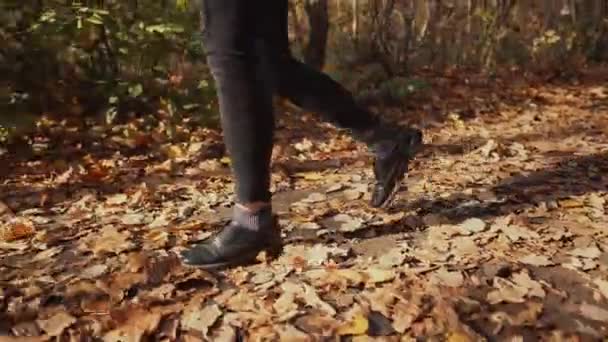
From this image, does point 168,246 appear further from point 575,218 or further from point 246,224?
point 575,218

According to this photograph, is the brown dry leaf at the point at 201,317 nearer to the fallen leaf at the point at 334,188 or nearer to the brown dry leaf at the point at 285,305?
the brown dry leaf at the point at 285,305

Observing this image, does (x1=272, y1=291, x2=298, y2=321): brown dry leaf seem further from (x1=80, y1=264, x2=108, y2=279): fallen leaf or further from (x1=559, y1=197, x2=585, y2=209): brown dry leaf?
(x1=559, y1=197, x2=585, y2=209): brown dry leaf

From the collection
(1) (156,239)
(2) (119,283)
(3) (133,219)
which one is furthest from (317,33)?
(2) (119,283)

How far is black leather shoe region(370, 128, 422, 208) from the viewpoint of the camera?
2557mm

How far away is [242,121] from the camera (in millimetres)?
2053

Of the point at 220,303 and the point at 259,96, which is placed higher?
the point at 259,96

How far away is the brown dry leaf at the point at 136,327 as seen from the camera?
5.71 feet

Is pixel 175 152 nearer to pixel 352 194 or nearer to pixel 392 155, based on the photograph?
pixel 352 194

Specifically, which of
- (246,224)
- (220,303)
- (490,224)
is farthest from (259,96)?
(490,224)

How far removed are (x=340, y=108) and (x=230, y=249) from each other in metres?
0.70

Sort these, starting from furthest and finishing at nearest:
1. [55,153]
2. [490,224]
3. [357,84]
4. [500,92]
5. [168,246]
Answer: [500,92], [357,84], [55,153], [490,224], [168,246]

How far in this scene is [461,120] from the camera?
5.20m

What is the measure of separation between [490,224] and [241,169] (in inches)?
43.5

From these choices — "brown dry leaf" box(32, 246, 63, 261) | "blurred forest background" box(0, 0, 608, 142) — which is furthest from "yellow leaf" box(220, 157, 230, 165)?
"brown dry leaf" box(32, 246, 63, 261)
